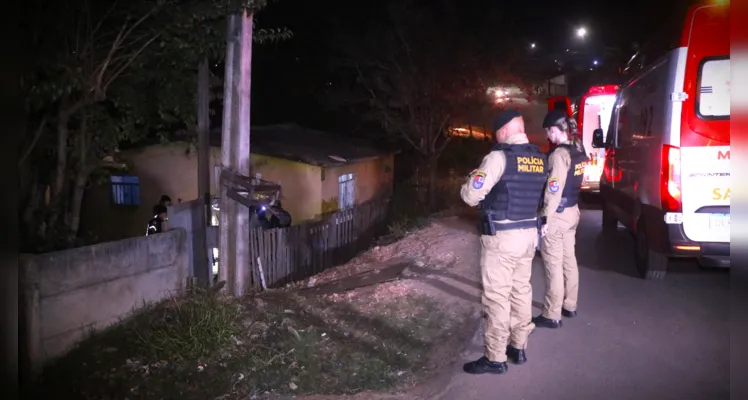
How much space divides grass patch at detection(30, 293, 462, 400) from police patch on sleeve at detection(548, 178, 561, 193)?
158cm

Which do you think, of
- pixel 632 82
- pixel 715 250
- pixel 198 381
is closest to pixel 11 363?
pixel 198 381

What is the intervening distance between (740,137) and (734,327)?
836 mm

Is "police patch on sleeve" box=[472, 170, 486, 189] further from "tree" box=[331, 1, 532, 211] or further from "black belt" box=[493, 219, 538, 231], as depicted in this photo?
"tree" box=[331, 1, 532, 211]

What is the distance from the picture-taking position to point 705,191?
5926 mm

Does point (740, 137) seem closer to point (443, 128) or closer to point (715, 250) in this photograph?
point (715, 250)

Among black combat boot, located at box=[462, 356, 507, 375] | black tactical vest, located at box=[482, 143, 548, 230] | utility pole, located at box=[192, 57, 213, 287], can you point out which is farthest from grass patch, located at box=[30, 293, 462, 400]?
utility pole, located at box=[192, 57, 213, 287]

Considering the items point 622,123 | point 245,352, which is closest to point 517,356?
point 245,352

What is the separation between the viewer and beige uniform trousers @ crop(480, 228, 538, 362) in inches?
184

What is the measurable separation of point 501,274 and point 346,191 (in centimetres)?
1284

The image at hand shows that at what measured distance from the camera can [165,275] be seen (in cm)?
643

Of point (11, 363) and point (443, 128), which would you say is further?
point (443, 128)

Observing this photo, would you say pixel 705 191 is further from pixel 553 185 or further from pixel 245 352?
pixel 245 352

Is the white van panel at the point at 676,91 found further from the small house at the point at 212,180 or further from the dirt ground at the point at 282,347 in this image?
the small house at the point at 212,180

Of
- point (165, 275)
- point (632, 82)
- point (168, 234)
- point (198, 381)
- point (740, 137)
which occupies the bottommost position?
point (198, 381)
